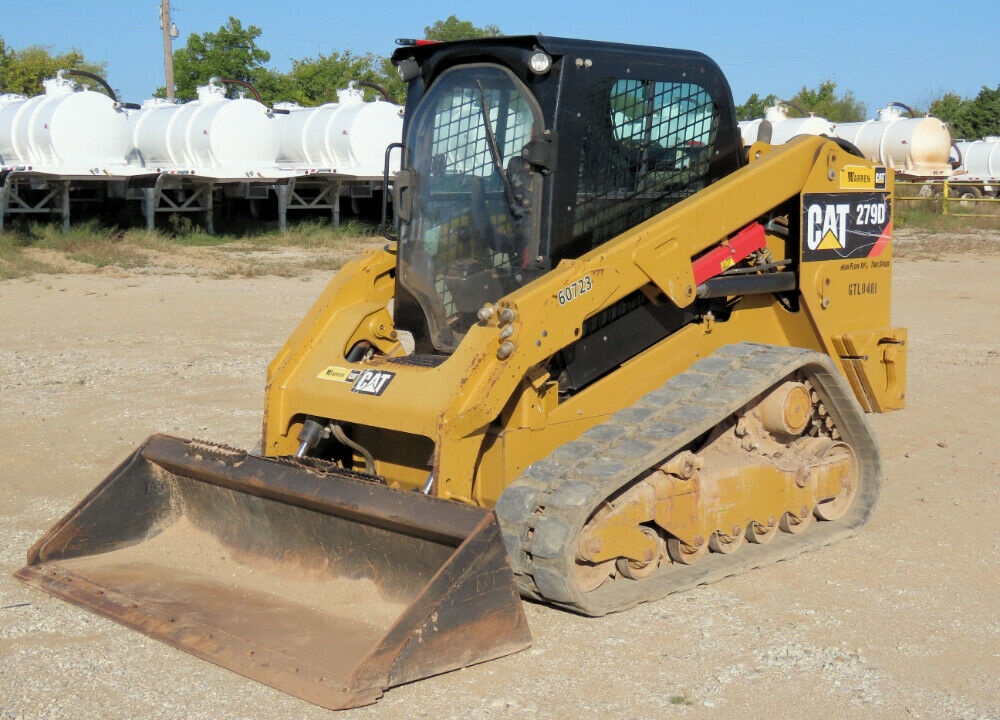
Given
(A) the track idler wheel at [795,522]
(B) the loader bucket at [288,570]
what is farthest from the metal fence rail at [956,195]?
(B) the loader bucket at [288,570]

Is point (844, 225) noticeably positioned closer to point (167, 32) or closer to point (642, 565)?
point (642, 565)

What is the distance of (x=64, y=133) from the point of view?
23234mm

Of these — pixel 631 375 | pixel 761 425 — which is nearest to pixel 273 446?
pixel 631 375

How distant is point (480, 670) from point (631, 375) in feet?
5.85

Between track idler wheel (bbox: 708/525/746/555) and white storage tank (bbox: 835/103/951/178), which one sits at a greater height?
white storage tank (bbox: 835/103/951/178)

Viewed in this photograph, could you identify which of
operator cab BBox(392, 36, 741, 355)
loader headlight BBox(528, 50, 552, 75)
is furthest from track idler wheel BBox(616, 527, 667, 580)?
loader headlight BBox(528, 50, 552, 75)

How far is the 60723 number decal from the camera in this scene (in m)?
5.07

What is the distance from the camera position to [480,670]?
4.48 m

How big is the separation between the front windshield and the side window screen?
284mm

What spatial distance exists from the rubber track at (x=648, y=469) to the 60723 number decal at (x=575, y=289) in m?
0.58

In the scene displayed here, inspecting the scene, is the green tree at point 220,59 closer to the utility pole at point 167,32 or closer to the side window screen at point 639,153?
the utility pole at point 167,32

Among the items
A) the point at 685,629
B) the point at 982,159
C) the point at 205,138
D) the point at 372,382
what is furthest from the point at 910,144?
the point at 685,629

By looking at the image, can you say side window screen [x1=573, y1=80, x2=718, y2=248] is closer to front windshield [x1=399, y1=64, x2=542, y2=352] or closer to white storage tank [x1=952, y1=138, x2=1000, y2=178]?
front windshield [x1=399, y1=64, x2=542, y2=352]

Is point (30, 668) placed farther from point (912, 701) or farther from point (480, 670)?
point (912, 701)
